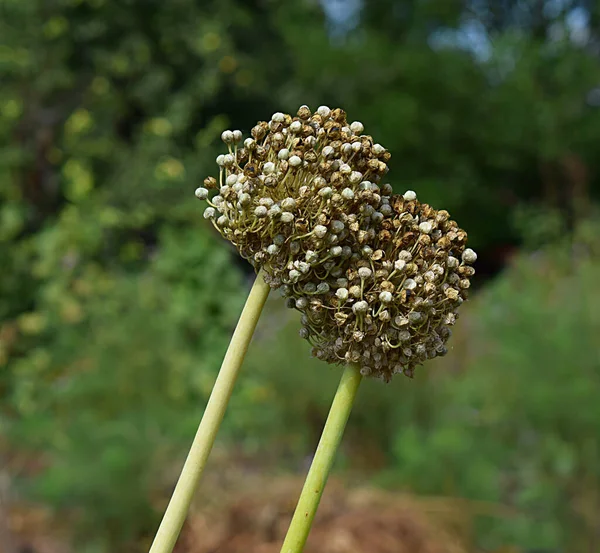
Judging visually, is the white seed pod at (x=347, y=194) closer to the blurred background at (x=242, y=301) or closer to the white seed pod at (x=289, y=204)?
the white seed pod at (x=289, y=204)

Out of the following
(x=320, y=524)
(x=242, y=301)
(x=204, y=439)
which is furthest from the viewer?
(x=242, y=301)

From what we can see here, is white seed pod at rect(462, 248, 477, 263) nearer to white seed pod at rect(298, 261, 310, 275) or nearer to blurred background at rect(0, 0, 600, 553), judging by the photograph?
white seed pod at rect(298, 261, 310, 275)

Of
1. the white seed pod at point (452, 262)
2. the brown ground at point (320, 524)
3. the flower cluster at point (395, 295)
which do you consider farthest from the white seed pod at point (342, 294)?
the brown ground at point (320, 524)

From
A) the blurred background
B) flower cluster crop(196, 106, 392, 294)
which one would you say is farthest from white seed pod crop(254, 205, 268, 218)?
the blurred background

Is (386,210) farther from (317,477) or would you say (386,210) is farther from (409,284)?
(317,477)

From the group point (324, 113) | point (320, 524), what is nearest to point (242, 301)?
point (320, 524)

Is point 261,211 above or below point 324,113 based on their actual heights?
below

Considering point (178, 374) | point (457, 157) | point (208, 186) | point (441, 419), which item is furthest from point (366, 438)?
point (457, 157)

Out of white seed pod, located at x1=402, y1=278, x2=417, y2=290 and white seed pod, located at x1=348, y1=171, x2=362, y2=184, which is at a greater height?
white seed pod, located at x1=348, y1=171, x2=362, y2=184
